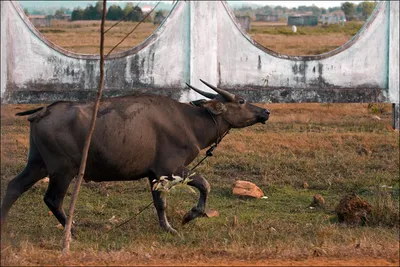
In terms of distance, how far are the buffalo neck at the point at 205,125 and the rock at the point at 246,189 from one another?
4.51 feet

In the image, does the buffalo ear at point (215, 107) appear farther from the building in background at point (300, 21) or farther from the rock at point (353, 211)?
the building in background at point (300, 21)

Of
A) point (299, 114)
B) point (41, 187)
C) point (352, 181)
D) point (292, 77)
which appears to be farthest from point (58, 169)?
point (299, 114)

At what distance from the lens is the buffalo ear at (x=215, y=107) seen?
9578mm

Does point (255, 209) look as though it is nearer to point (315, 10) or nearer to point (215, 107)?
point (215, 107)

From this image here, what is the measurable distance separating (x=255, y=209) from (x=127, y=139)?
7.05ft

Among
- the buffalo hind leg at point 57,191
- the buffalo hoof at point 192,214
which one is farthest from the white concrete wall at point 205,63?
the buffalo hind leg at point 57,191

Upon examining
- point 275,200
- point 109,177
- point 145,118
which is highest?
point 145,118

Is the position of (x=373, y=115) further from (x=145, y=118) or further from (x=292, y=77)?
(x=145, y=118)

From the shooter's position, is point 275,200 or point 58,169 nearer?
point 58,169

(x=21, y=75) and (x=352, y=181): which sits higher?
(x=21, y=75)

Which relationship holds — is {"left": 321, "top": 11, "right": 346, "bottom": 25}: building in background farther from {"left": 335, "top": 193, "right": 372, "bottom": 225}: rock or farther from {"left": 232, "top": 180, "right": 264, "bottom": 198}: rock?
{"left": 335, "top": 193, "right": 372, "bottom": 225}: rock

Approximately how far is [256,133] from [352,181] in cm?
298

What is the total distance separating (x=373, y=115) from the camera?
Answer: 17156 mm

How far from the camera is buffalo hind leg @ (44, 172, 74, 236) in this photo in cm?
854
